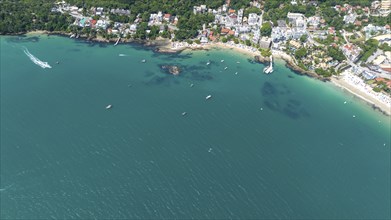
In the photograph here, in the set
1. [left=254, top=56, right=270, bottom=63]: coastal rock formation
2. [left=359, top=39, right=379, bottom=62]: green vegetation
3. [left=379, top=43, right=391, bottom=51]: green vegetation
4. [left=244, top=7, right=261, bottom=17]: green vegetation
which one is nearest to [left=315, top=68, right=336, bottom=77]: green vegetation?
[left=359, top=39, right=379, bottom=62]: green vegetation

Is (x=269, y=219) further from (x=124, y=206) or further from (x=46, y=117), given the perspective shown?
(x=46, y=117)

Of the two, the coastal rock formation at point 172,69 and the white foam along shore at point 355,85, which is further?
the coastal rock formation at point 172,69

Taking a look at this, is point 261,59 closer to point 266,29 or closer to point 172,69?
point 266,29

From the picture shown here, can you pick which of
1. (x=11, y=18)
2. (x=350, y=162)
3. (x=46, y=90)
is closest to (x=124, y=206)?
(x=46, y=90)

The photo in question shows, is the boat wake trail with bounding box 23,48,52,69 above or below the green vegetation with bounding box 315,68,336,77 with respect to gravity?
above

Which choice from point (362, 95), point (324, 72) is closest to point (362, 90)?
point (362, 95)

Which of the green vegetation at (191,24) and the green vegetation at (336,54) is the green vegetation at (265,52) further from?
the green vegetation at (191,24)

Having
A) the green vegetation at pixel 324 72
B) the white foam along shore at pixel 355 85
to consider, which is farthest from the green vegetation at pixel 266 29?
the green vegetation at pixel 324 72

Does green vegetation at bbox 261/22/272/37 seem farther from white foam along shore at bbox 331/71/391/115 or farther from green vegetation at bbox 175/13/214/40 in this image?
→ white foam along shore at bbox 331/71/391/115
